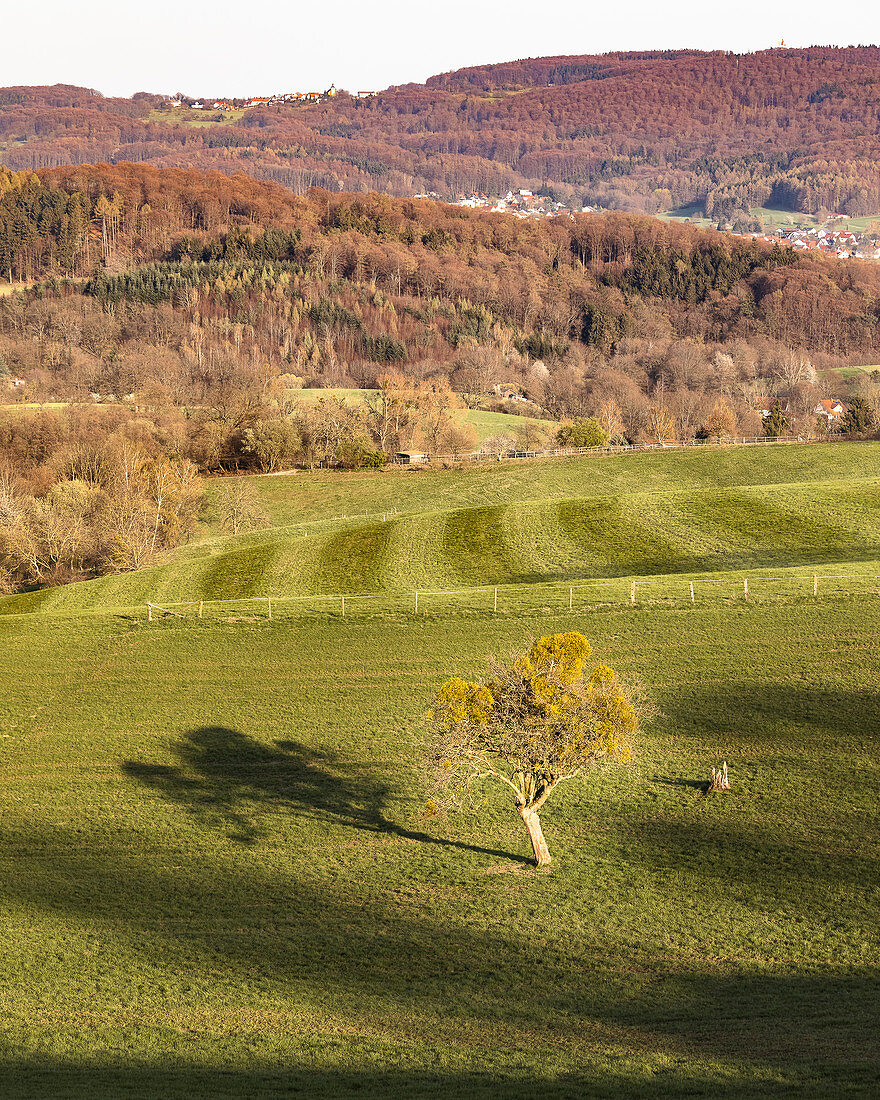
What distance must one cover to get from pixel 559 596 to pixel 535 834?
70.2ft

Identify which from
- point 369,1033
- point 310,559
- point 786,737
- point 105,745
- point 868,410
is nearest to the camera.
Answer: point 369,1033

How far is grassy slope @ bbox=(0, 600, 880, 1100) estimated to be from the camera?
18781 millimetres

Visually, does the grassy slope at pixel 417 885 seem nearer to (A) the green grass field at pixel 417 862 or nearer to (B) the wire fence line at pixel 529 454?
(A) the green grass field at pixel 417 862

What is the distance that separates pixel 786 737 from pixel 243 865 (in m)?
18.1

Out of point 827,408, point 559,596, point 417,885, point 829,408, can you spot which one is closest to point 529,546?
point 559,596

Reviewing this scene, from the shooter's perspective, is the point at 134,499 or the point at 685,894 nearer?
the point at 685,894

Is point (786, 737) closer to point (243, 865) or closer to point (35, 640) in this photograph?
point (243, 865)

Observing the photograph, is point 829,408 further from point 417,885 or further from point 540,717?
point 417,885

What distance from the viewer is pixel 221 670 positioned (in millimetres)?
42469

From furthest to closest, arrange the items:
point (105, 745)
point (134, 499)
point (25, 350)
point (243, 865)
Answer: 1. point (25, 350)
2. point (134, 499)
3. point (105, 745)
4. point (243, 865)

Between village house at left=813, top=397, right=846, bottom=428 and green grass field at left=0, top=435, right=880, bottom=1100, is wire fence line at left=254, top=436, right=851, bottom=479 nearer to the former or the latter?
green grass field at left=0, top=435, right=880, bottom=1100

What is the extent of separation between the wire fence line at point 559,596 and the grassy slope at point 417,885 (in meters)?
2.39

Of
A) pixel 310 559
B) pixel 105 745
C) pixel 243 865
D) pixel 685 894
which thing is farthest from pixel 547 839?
pixel 310 559

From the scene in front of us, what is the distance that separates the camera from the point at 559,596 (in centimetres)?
4778
